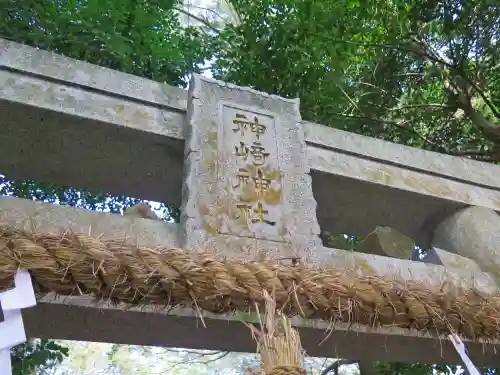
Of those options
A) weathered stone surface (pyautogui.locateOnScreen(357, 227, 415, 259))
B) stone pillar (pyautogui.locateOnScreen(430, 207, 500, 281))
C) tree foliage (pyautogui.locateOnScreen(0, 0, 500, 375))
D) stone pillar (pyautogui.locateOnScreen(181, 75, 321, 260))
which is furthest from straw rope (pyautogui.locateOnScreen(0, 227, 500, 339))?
tree foliage (pyautogui.locateOnScreen(0, 0, 500, 375))

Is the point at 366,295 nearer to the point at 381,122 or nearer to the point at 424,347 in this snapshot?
the point at 424,347

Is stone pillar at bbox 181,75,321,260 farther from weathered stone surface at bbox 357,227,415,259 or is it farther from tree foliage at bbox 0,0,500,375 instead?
tree foliage at bbox 0,0,500,375

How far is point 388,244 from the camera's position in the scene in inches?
96.4

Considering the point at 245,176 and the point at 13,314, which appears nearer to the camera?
the point at 13,314

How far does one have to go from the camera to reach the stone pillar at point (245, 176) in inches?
73.1

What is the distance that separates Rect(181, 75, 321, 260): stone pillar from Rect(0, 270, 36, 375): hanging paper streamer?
2.38ft

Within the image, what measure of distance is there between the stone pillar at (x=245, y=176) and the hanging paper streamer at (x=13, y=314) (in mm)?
725

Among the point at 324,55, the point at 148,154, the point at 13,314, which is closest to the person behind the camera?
the point at 13,314

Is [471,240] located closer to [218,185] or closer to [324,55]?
[218,185]

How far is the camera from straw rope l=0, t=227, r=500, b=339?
1162 millimetres

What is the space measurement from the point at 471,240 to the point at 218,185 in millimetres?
1212

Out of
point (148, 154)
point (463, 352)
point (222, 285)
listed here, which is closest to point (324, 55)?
point (148, 154)

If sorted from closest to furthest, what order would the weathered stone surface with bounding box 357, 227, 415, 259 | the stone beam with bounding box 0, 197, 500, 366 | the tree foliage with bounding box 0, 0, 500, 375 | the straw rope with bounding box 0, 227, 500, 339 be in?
the straw rope with bounding box 0, 227, 500, 339 < the stone beam with bounding box 0, 197, 500, 366 < the weathered stone surface with bounding box 357, 227, 415, 259 < the tree foliage with bounding box 0, 0, 500, 375

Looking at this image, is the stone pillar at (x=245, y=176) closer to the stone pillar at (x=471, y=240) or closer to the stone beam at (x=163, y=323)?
the stone beam at (x=163, y=323)
